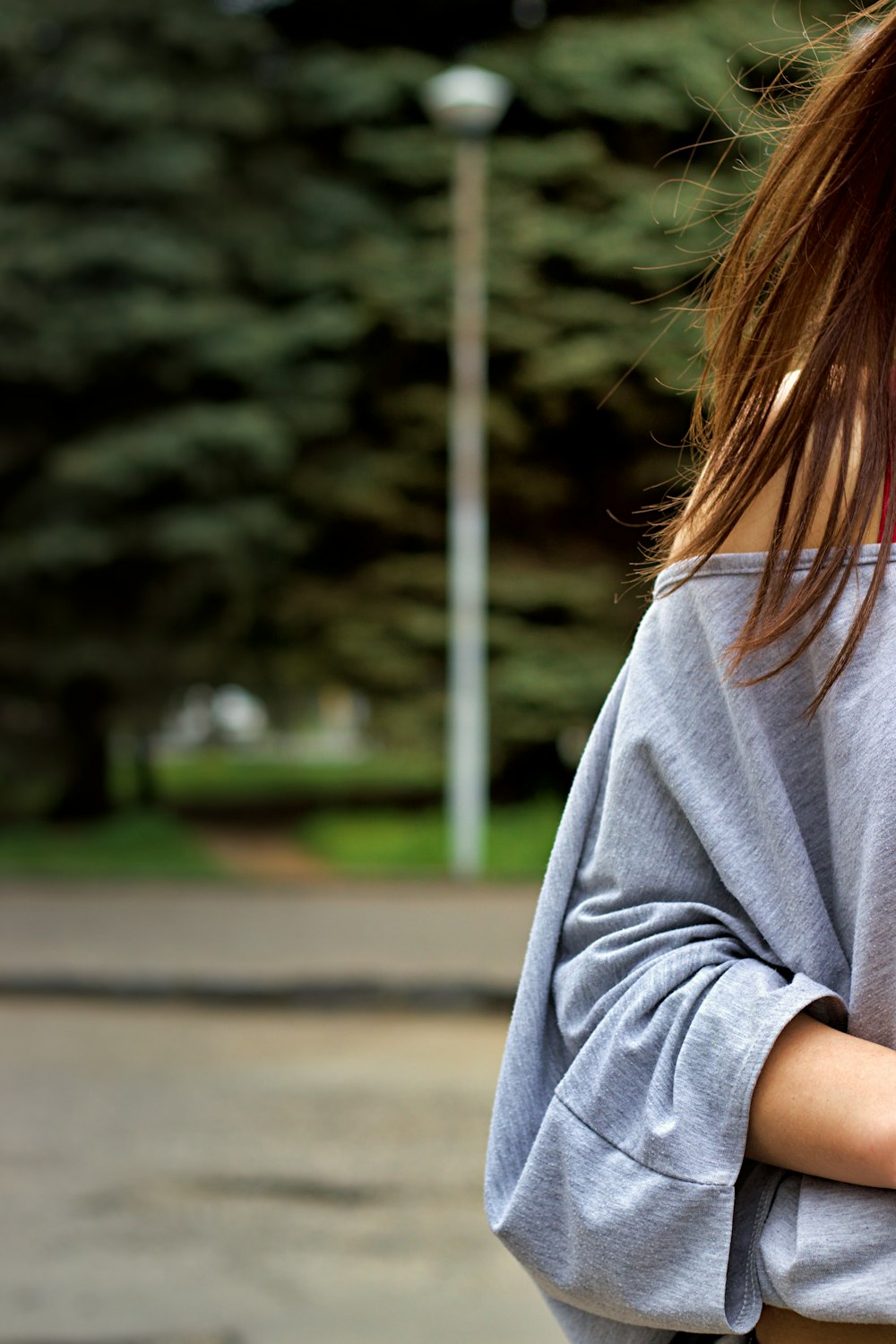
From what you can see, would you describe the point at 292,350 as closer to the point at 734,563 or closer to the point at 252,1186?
the point at 252,1186

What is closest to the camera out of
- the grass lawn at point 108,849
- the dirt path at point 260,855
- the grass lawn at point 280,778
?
the grass lawn at point 108,849

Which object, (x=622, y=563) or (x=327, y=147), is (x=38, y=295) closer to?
(x=327, y=147)

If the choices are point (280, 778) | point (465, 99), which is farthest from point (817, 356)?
point (280, 778)

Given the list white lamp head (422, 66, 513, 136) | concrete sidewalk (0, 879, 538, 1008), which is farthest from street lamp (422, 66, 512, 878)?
concrete sidewalk (0, 879, 538, 1008)

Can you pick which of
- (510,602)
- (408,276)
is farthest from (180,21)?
(510,602)

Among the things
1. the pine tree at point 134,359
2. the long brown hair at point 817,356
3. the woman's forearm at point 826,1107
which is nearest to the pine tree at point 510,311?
the pine tree at point 134,359

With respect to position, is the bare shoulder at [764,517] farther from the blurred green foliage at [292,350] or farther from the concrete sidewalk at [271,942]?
the blurred green foliage at [292,350]

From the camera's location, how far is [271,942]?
9.76m

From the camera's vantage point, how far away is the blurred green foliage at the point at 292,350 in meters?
14.3

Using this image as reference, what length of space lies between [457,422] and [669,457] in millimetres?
3762

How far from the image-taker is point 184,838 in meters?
15.1

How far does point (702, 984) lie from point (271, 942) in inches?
357

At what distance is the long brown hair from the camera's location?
0.92 meters

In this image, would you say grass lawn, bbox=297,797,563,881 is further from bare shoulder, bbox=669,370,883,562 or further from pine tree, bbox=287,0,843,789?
bare shoulder, bbox=669,370,883,562
